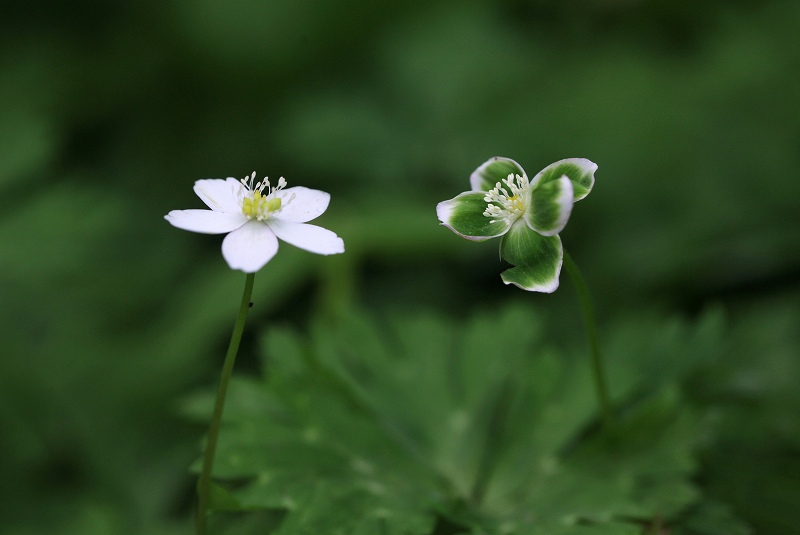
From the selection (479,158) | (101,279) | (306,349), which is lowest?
(306,349)

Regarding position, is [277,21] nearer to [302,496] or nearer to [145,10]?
[145,10]

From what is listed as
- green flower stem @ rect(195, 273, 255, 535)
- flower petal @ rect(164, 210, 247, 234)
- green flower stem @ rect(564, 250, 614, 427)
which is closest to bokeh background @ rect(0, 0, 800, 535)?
green flower stem @ rect(564, 250, 614, 427)

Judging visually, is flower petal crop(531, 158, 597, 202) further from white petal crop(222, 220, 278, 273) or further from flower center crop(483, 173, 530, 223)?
white petal crop(222, 220, 278, 273)

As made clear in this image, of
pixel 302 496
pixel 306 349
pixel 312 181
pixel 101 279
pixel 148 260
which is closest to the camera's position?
pixel 302 496

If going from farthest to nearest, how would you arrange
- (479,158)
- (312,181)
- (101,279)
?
(312,181) → (479,158) → (101,279)

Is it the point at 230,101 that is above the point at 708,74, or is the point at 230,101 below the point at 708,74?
above

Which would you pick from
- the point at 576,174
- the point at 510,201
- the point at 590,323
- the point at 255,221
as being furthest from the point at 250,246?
the point at 590,323

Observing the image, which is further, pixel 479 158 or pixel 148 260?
pixel 479 158

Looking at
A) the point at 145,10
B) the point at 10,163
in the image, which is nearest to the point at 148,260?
the point at 10,163
